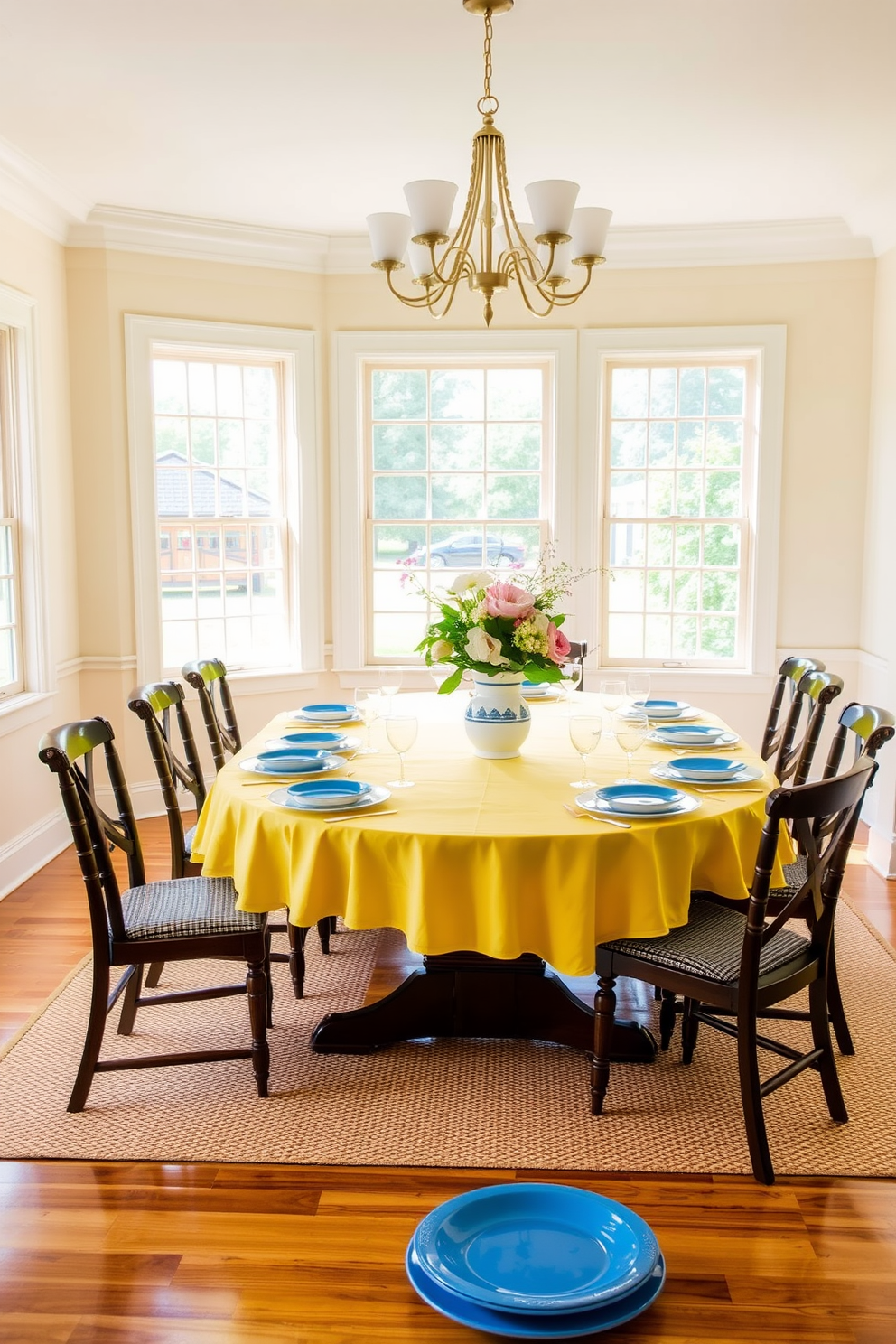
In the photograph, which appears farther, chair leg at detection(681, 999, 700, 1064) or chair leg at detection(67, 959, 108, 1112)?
chair leg at detection(681, 999, 700, 1064)

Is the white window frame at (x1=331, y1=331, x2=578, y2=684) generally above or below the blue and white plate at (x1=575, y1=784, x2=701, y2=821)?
above

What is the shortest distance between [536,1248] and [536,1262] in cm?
4

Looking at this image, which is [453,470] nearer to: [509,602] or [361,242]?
[361,242]

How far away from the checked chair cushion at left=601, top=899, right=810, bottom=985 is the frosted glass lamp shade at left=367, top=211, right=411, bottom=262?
212cm

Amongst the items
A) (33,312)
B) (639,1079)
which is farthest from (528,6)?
(639,1079)

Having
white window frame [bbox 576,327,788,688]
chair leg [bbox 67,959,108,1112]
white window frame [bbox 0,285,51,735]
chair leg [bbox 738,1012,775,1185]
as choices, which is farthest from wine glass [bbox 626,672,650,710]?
white window frame [bbox 0,285,51,735]

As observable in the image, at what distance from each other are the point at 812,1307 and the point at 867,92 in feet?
11.8

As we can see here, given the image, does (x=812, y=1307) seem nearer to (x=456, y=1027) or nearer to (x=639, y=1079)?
(x=639, y=1079)

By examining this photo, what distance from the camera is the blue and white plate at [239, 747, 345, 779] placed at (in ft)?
9.80

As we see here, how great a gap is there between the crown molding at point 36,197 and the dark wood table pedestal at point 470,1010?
3.43m

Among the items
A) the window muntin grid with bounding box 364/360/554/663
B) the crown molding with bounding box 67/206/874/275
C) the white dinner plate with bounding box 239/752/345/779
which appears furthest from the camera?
the window muntin grid with bounding box 364/360/554/663

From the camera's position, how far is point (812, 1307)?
2.07m

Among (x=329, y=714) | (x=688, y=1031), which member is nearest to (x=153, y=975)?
(x=329, y=714)

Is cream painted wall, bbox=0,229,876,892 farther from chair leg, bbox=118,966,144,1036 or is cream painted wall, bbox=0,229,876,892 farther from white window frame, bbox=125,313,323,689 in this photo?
chair leg, bbox=118,966,144,1036
